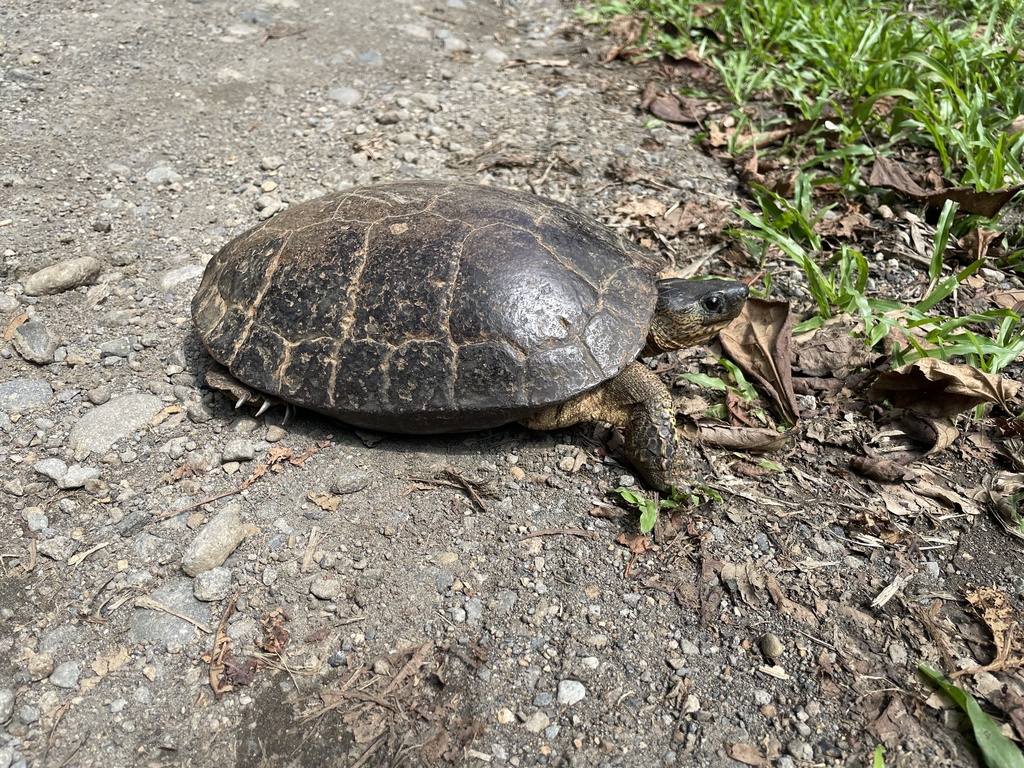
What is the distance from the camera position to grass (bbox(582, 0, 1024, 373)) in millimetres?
4090

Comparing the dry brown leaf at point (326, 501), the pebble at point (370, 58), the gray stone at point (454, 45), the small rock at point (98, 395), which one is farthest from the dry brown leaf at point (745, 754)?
the gray stone at point (454, 45)

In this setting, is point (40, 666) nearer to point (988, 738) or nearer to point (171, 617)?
point (171, 617)

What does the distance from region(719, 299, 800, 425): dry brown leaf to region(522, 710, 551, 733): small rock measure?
6.71 ft

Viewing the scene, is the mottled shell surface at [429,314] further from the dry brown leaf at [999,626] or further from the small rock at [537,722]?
the dry brown leaf at [999,626]

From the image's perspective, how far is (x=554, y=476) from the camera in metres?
3.42

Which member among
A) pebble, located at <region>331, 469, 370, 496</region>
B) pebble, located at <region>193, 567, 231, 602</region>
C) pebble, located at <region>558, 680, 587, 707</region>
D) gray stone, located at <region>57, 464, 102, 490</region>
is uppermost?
pebble, located at <region>558, 680, 587, 707</region>

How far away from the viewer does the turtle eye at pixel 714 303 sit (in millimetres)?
3627

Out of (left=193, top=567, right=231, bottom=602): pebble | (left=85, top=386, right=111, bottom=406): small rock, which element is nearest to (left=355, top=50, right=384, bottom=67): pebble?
(left=85, top=386, right=111, bottom=406): small rock

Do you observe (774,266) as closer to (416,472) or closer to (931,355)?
(931,355)

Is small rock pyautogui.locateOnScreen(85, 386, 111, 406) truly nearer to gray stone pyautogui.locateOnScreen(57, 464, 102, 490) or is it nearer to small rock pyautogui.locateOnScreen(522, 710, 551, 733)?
gray stone pyautogui.locateOnScreen(57, 464, 102, 490)

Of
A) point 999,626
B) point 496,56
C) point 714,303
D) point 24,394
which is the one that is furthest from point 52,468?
point 496,56

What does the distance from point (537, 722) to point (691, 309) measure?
213 cm

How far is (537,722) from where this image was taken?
2.48 meters

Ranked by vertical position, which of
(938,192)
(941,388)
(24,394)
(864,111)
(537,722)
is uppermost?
(864,111)
